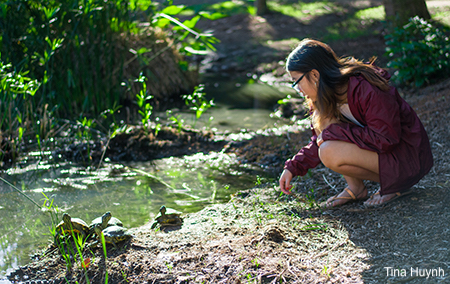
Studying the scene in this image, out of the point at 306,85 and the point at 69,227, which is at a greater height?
the point at 306,85

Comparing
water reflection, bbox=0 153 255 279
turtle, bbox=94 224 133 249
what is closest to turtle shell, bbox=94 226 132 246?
turtle, bbox=94 224 133 249

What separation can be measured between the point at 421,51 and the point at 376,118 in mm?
3590

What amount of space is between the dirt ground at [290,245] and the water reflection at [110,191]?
0.28 meters

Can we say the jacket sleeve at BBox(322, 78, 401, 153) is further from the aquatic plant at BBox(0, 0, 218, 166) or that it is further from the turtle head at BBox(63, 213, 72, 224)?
the aquatic plant at BBox(0, 0, 218, 166)

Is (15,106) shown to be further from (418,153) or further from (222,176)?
(418,153)

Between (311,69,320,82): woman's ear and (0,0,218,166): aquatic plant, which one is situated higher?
(311,69,320,82): woman's ear

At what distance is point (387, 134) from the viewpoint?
243cm

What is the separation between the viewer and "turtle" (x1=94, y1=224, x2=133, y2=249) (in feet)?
8.21

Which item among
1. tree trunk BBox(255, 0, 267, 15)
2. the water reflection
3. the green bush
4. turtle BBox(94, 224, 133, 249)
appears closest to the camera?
turtle BBox(94, 224, 133, 249)

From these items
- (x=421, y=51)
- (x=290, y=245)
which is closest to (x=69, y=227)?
(x=290, y=245)

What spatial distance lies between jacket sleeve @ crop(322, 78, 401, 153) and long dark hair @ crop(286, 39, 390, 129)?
0.25 feet

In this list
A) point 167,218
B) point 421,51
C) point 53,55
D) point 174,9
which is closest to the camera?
point 167,218

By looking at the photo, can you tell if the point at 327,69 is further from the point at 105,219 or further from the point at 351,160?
the point at 105,219

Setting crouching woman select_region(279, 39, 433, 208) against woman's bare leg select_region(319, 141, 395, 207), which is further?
woman's bare leg select_region(319, 141, 395, 207)
